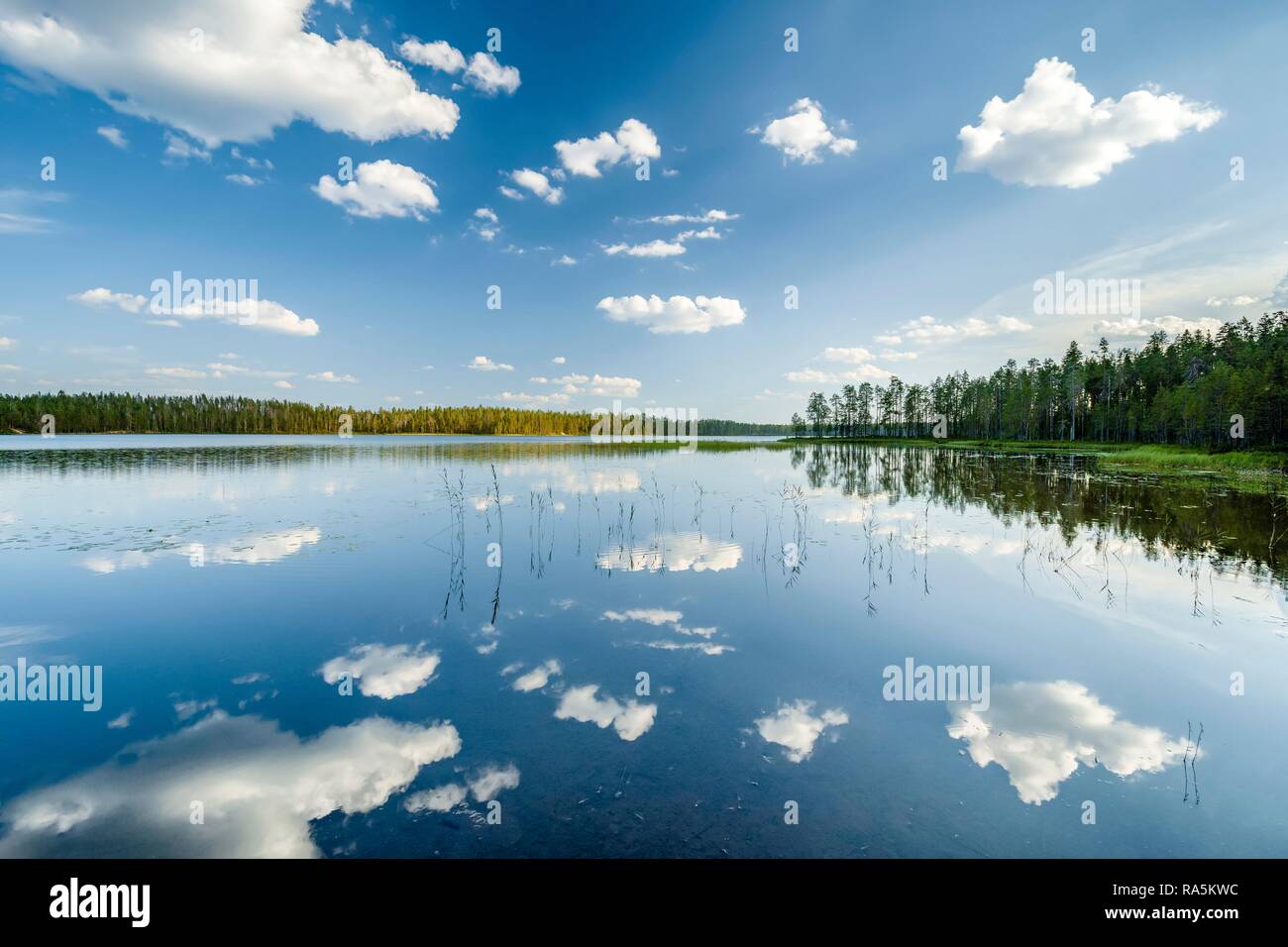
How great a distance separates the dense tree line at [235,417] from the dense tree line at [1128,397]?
122 metres

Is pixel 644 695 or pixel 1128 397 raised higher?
pixel 1128 397

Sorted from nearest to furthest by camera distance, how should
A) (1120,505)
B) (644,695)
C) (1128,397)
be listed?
(644,695), (1120,505), (1128,397)

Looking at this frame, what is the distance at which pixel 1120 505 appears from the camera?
74.3 feet

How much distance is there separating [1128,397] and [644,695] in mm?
114715

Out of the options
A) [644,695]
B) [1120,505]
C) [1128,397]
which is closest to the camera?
[644,695]

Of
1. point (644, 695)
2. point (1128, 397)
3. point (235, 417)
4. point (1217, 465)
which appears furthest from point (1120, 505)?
point (235, 417)

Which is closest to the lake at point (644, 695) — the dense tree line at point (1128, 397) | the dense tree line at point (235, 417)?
the dense tree line at point (1128, 397)

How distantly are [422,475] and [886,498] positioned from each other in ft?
99.5

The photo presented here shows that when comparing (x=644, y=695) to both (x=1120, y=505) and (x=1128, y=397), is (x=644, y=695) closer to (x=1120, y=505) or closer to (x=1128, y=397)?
(x=1120, y=505)

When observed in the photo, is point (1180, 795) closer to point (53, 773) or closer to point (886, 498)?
point (53, 773)

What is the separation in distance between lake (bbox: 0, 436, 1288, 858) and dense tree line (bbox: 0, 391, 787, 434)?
590 feet

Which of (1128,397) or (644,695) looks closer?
(644,695)

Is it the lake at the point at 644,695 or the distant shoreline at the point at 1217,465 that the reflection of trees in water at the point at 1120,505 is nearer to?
the lake at the point at 644,695
